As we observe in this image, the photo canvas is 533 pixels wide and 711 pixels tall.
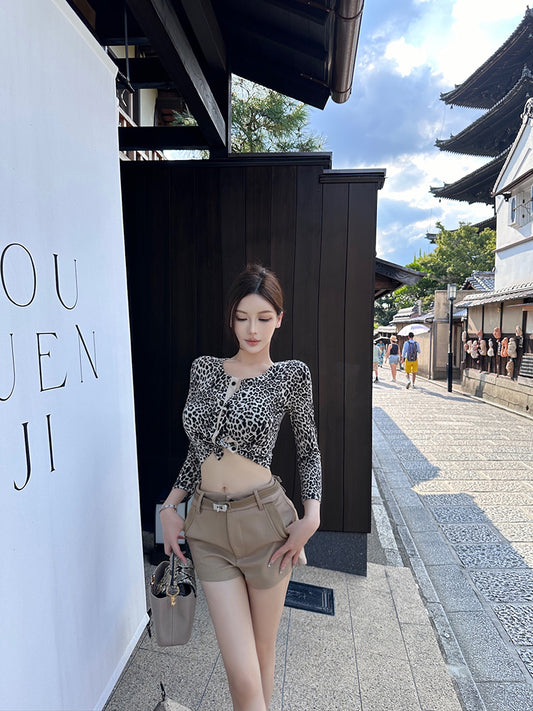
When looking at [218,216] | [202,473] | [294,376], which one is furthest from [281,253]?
[202,473]

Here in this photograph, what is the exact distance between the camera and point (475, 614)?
3.04 metres

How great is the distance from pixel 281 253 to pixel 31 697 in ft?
8.74

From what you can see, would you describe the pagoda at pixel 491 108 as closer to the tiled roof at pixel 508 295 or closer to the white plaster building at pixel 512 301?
the white plaster building at pixel 512 301

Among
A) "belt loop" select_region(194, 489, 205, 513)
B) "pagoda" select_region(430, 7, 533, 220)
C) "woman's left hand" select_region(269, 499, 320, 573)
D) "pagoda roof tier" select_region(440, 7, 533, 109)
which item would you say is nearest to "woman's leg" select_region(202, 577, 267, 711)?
"woman's left hand" select_region(269, 499, 320, 573)

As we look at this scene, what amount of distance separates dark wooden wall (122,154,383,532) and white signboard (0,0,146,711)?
1044 mm

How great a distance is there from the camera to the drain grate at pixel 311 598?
9.24 feet

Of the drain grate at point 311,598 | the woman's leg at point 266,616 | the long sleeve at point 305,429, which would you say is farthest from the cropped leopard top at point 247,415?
the drain grate at point 311,598

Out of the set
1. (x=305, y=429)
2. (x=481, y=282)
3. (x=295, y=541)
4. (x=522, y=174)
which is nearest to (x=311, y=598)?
(x=295, y=541)

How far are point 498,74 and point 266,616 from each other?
72.6 ft

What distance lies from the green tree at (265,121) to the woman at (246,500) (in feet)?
16.8

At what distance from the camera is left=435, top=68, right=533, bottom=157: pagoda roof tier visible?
541 inches

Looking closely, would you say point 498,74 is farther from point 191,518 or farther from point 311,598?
point 191,518

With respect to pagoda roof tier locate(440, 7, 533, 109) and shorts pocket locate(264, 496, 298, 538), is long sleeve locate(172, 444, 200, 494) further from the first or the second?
pagoda roof tier locate(440, 7, 533, 109)

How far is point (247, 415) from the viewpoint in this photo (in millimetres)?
1596
